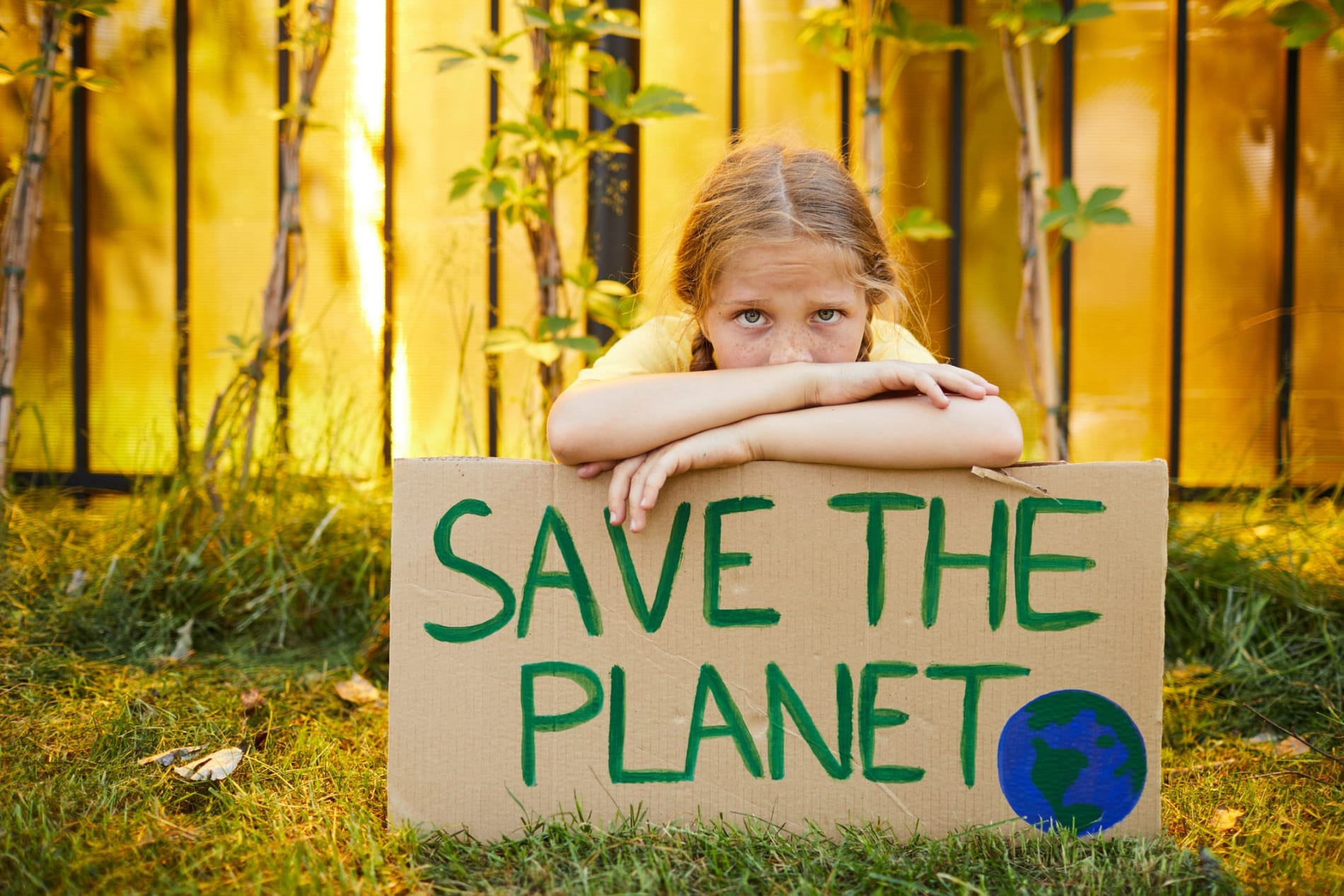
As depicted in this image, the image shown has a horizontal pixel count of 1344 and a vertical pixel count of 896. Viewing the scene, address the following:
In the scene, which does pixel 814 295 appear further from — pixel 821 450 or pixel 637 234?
pixel 637 234

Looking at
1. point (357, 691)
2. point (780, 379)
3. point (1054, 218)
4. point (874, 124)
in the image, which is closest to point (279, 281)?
point (357, 691)

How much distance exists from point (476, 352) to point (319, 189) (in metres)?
0.64

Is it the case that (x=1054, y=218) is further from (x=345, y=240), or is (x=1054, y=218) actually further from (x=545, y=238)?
(x=345, y=240)

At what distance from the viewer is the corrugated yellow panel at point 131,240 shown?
9.14 feet

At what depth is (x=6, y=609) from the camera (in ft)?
6.54

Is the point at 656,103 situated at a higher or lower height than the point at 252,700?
higher

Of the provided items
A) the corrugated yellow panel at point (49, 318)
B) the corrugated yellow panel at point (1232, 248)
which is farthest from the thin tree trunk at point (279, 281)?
the corrugated yellow panel at point (1232, 248)

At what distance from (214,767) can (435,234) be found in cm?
171

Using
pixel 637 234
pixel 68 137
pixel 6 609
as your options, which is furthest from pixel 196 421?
pixel 637 234

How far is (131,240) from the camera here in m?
2.82

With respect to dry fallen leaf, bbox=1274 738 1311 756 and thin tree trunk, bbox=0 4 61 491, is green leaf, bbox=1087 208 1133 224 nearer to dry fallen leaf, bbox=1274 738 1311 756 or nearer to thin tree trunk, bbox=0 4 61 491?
dry fallen leaf, bbox=1274 738 1311 756

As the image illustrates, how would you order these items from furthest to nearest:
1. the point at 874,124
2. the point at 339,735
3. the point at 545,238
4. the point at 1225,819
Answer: the point at 874,124 < the point at 545,238 < the point at 339,735 < the point at 1225,819

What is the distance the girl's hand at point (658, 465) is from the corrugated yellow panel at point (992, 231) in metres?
1.63

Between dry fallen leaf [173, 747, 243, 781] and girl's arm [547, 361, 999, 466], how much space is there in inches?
26.1
